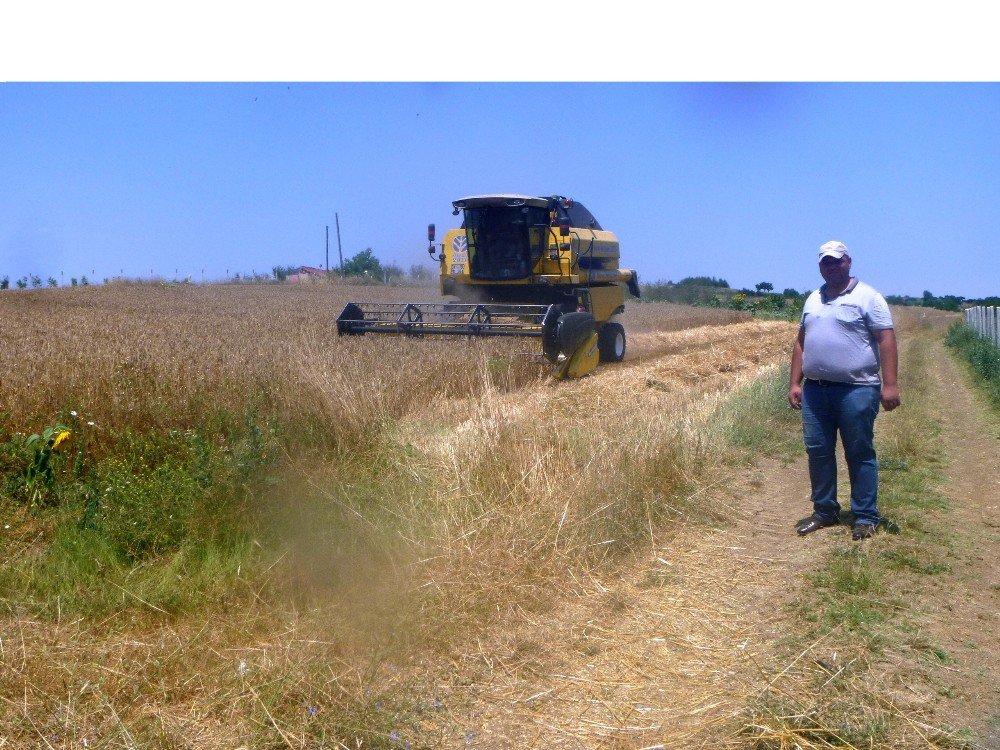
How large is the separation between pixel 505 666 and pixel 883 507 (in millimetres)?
3494

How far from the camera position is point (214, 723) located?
332cm

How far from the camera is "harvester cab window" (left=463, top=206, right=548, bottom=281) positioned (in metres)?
15.2

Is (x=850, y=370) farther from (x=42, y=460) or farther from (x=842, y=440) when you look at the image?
(x=42, y=460)


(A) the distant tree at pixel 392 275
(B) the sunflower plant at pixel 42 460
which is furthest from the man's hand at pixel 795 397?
(A) the distant tree at pixel 392 275

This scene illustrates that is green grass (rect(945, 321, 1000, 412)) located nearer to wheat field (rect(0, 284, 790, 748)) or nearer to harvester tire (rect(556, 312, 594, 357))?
harvester tire (rect(556, 312, 594, 357))

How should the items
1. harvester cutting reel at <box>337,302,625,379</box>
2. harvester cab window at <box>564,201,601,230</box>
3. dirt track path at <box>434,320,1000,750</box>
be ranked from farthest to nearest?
harvester cab window at <box>564,201,601,230</box>, harvester cutting reel at <box>337,302,625,379</box>, dirt track path at <box>434,320,1000,750</box>

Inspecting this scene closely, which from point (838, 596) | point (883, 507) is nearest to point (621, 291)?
point (883, 507)

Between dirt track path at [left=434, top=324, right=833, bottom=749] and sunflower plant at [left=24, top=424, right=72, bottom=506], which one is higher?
sunflower plant at [left=24, top=424, right=72, bottom=506]

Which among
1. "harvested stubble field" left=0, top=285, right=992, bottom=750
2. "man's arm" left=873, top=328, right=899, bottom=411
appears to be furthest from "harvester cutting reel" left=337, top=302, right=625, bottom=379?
"man's arm" left=873, top=328, right=899, bottom=411

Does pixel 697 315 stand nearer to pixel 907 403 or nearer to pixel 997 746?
pixel 907 403

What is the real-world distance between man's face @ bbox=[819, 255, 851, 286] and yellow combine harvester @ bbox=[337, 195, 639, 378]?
7829mm

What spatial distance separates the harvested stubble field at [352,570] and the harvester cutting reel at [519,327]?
5000mm

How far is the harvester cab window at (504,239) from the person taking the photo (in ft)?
50.0

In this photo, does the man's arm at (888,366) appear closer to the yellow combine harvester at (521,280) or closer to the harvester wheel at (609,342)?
the yellow combine harvester at (521,280)
